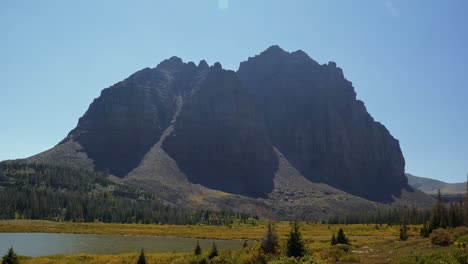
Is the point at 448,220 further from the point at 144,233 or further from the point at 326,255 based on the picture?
the point at 144,233

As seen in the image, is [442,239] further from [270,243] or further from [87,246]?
[87,246]

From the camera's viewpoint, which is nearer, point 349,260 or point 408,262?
point 408,262

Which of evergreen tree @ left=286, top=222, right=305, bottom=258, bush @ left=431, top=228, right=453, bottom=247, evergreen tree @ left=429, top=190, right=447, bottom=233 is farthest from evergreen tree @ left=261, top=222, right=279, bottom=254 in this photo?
evergreen tree @ left=429, top=190, right=447, bottom=233

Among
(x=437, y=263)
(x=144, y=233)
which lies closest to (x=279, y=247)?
(x=437, y=263)

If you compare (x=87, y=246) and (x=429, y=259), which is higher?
(x=429, y=259)

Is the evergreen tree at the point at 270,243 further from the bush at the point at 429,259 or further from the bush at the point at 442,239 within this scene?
the bush at the point at 442,239

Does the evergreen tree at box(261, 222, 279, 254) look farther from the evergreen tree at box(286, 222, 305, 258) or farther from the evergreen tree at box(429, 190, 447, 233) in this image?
the evergreen tree at box(429, 190, 447, 233)

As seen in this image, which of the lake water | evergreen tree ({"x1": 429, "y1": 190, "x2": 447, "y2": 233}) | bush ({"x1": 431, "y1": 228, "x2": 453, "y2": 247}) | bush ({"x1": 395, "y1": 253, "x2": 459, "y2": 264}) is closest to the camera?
bush ({"x1": 395, "y1": 253, "x2": 459, "y2": 264})

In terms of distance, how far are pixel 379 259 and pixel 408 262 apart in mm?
8339

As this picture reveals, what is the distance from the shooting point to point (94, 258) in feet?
202

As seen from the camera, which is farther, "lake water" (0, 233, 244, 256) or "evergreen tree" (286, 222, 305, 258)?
"lake water" (0, 233, 244, 256)

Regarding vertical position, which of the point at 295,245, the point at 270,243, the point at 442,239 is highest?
the point at 442,239

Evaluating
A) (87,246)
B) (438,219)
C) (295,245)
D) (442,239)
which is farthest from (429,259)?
(87,246)

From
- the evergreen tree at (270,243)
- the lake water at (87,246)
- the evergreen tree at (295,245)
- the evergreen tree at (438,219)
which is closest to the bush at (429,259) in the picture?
the evergreen tree at (295,245)
